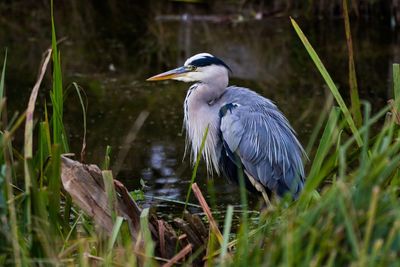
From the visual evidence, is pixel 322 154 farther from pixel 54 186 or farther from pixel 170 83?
pixel 170 83

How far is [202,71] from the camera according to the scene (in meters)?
4.51

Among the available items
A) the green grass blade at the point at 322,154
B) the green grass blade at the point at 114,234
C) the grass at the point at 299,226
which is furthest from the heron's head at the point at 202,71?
the green grass blade at the point at 114,234

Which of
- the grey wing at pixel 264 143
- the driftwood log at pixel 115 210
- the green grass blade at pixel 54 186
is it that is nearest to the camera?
the green grass blade at pixel 54 186

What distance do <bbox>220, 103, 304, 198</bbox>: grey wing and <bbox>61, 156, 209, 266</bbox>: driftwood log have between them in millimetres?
1226

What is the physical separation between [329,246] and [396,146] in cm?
44

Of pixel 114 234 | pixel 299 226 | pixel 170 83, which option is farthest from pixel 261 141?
pixel 170 83

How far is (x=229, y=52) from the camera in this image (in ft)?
26.3

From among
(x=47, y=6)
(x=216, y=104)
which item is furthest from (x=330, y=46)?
(x=216, y=104)

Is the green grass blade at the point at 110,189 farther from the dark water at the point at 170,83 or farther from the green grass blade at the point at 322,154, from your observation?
the dark water at the point at 170,83

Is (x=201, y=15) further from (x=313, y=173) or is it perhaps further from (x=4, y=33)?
(x=313, y=173)

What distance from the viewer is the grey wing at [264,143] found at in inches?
171

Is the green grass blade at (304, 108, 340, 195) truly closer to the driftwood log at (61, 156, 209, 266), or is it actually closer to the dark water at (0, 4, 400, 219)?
the driftwood log at (61, 156, 209, 266)

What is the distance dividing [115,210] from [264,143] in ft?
5.15

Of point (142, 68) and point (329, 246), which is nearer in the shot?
point (329, 246)
